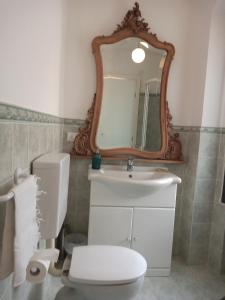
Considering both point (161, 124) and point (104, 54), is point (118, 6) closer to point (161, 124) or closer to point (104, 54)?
point (104, 54)

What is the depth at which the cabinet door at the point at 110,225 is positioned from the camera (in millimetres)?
1860

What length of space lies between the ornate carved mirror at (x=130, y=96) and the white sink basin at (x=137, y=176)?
13 centimetres

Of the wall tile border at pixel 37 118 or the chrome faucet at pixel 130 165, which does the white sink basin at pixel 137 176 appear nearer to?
the chrome faucet at pixel 130 165

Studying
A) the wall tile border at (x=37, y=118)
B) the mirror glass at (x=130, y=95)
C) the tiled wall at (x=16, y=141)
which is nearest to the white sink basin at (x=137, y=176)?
the mirror glass at (x=130, y=95)

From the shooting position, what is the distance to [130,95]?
2094 mm

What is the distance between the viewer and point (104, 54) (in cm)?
204

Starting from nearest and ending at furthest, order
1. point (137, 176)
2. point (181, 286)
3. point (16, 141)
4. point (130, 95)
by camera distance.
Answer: point (16, 141)
point (181, 286)
point (137, 176)
point (130, 95)

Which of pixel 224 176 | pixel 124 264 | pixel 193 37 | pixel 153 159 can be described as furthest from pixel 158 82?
pixel 124 264

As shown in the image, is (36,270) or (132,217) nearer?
(36,270)

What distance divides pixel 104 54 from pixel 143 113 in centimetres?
Result: 60

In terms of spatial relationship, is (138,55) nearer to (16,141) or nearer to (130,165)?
(130,165)

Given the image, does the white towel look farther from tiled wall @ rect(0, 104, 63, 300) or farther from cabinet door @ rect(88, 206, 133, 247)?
cabinet door @ rect(88, 206, 133, 247)

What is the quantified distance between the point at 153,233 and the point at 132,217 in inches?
8.6

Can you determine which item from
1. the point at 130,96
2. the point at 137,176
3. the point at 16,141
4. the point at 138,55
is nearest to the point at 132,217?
the point at 137,176
